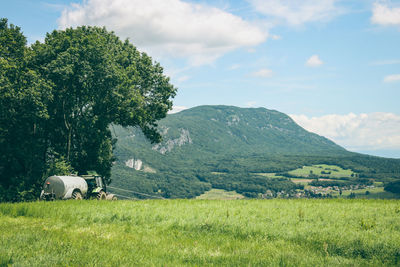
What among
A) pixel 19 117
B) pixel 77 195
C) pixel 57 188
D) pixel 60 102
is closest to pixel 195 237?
pixel 57 188

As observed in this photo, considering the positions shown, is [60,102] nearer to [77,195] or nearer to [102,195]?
[102,195]

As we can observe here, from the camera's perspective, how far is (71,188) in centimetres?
2477

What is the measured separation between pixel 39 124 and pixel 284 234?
31.3 metres

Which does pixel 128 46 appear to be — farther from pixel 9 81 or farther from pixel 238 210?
pixel 238 210

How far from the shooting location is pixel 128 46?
41.1 metres

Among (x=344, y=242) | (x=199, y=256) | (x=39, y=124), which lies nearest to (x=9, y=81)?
(x=39, y=124)

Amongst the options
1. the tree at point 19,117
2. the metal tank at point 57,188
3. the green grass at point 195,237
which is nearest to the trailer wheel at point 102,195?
the metal tank at point 57,188

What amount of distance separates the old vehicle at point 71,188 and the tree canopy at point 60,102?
20.1ft

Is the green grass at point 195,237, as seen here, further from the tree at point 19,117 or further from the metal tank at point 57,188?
the tree at point 19,117

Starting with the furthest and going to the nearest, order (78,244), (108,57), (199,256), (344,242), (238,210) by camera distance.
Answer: (108,57)
(238,210)
(344,242)
(78,244)
(199,256)

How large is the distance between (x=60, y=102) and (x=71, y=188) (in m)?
12.7

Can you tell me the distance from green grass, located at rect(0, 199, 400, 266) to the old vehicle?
7.47 metres

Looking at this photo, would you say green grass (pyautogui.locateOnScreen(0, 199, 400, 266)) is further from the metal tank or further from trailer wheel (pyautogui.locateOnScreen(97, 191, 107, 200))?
trailer wheel (pyautogui.locateOnScreen(97, 191, 107, 200))

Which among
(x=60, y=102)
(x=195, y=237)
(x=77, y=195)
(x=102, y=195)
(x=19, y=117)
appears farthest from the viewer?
(x=60, y=102)
